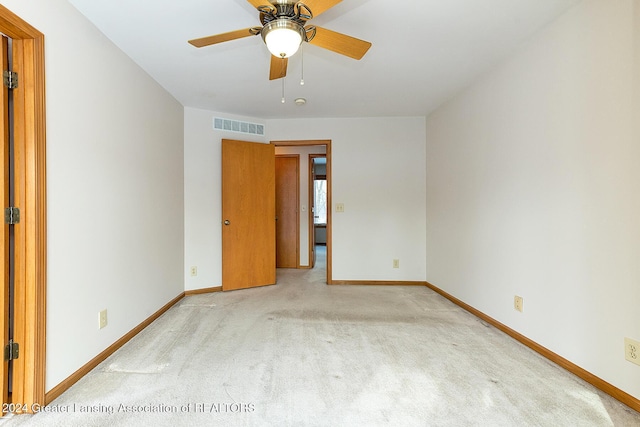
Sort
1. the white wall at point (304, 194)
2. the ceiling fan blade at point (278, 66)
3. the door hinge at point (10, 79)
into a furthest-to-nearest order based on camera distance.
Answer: the white wall at point (304, 194)
the ceiling fan blade at point (278, 66)
the door hinge at point (10, 79)

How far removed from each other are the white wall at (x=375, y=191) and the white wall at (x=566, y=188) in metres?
1.10

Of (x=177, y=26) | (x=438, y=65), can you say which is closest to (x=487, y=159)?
(x=438, y=65)

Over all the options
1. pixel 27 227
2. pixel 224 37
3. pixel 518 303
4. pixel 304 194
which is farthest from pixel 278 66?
pixel 304 194

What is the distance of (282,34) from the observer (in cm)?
134

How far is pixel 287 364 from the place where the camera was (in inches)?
73.5

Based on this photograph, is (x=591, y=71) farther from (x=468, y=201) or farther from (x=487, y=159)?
(x=468, y=201)

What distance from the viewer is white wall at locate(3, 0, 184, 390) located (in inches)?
61.7

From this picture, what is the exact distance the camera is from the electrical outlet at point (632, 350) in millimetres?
1420

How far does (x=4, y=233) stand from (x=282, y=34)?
1656 millimetres

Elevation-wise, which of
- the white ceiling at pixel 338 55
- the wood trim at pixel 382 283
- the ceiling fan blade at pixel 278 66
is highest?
the white ceiling at pixel 338 55

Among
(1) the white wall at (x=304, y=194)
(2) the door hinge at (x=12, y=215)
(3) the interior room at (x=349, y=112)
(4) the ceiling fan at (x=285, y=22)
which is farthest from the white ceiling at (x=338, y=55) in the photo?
(1) the white wall at (x=304, y=194)

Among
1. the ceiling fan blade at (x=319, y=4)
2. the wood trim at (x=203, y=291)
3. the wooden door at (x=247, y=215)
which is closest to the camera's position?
the ceiling fan blade at (x=319, y=4)

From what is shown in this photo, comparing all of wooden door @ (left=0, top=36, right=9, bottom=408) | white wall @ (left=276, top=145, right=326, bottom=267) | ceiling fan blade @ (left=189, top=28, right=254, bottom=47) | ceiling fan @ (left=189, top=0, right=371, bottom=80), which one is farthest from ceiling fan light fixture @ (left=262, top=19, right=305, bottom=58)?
white wall @ (left=276, top=145, right=326, bottom=267)

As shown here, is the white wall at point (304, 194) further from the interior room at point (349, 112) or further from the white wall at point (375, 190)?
the interior room at point (349, 112)
